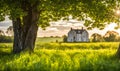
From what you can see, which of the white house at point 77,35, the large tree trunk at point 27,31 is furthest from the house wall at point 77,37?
the large tree trunk at point 27,31

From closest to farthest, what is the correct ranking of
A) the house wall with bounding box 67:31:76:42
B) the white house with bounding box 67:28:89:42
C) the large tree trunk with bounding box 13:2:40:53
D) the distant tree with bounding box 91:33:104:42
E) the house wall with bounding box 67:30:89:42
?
the large tree trunk with bounding box 13:2:40:53 → the distant tree with bounding box 91:33:104:42 → the house wall with bounding box 67:31:76:42 → the house wall with bounding box 67:30:89:42 → the white house with bounding box 67:28:89:42

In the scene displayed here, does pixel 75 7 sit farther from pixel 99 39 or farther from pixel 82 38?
pixel 82 38

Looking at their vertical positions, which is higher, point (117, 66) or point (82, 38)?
point (117, 66)

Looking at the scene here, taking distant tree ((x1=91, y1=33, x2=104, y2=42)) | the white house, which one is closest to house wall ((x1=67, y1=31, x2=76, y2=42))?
the white house

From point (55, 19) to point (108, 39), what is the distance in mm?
75294

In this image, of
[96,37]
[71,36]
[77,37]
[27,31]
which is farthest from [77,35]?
[27,31]

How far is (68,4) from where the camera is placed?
96.9 feet

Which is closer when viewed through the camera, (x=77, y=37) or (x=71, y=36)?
(x=71, y=36)

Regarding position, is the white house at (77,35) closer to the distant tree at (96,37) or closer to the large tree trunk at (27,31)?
the distant tree at (96,37)

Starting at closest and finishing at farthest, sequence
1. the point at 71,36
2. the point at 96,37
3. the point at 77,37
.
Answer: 1. the point at 96,37
2. the point at 71,36
3. the point at 77,37

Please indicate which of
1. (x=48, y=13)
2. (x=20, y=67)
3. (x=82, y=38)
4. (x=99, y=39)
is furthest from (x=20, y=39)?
(x=82, y=38)

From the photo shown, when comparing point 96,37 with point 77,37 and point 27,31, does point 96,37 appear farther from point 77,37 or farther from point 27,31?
point 27,31

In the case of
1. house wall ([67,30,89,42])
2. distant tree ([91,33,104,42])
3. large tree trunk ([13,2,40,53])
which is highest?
large tree trunk ([13,2,40,53])

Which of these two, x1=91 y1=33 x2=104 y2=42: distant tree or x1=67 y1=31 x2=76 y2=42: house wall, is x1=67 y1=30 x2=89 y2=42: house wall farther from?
x1=91 y1=33 x2=104 y2=42: distant tree
